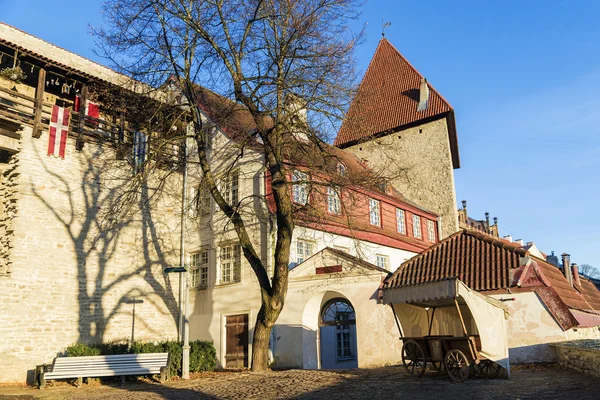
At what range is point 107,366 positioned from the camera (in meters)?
15.7

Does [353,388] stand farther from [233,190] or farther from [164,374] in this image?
[233,190]

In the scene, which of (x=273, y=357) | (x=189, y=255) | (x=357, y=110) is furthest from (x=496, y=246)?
(x=189, y=255)

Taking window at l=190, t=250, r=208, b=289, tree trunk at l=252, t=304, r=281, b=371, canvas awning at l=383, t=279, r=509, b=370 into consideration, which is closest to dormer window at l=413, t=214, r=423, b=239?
window at l=190, t=250, r=208, b=289

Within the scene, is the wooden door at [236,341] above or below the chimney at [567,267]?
below

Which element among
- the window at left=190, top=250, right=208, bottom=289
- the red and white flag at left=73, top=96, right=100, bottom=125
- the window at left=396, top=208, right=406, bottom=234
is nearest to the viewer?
the red and white flag at left=73, top=96, right=100, bottom=125

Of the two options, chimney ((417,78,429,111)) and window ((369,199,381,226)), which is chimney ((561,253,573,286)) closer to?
window ((369,199,381,226))

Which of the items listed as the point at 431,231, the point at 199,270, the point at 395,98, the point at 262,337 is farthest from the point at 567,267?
the point at 395,98

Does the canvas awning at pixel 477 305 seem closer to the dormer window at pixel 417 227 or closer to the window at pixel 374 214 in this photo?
the window at pixel 374 214

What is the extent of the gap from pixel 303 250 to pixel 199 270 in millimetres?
4590

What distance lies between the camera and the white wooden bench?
50.2 feet

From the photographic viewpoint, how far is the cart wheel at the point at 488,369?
41.1ft

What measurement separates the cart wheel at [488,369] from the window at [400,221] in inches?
587

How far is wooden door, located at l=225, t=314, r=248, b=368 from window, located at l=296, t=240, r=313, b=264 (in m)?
2.91

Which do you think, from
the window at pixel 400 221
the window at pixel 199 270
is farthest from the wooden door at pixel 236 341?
the window at pixel 400 221
